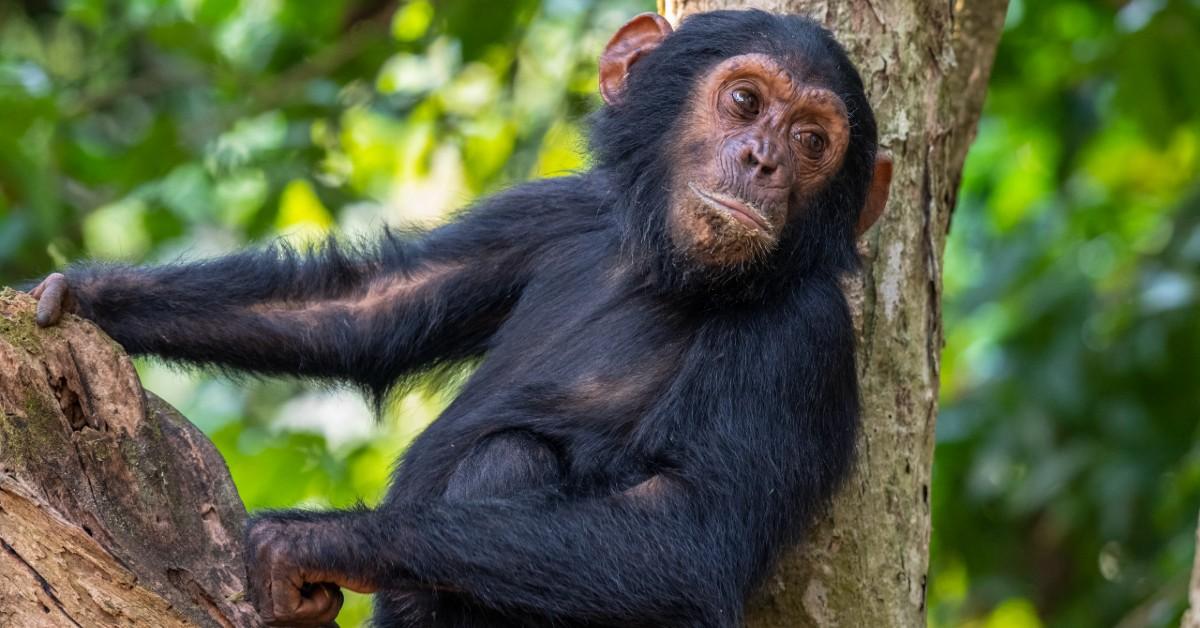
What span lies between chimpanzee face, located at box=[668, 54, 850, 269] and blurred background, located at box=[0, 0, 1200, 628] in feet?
9.40

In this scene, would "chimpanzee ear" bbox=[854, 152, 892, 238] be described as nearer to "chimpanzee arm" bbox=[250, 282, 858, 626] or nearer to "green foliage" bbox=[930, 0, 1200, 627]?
"chimpanzee arm" bbox=[250, 282, 858, 626]

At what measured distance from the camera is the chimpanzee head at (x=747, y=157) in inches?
199

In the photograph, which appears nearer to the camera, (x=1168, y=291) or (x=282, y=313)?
(x=282, y=313)

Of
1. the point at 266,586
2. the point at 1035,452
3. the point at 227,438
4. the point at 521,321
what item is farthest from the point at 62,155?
the point at 1035,452

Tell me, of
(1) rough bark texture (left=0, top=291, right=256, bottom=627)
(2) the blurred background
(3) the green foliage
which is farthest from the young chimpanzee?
(3) the green foliage

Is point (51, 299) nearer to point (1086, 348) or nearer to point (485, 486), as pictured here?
point (485, 486)

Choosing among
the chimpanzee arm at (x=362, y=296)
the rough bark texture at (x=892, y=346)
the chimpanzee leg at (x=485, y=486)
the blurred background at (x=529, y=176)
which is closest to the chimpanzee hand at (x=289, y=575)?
the chimpanzee leg at (x=485, y=486)

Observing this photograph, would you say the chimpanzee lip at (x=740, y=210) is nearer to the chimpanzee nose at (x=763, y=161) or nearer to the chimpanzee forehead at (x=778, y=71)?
the chimpanzee nose at (x=763, y=161)

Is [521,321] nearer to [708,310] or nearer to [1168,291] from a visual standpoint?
[708,310]

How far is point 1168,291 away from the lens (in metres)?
8.29

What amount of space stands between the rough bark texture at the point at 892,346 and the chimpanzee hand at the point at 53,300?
258 centimetres

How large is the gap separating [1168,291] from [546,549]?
16.8 ft

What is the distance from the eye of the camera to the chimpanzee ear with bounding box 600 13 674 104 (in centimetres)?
572

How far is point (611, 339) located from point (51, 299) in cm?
196
